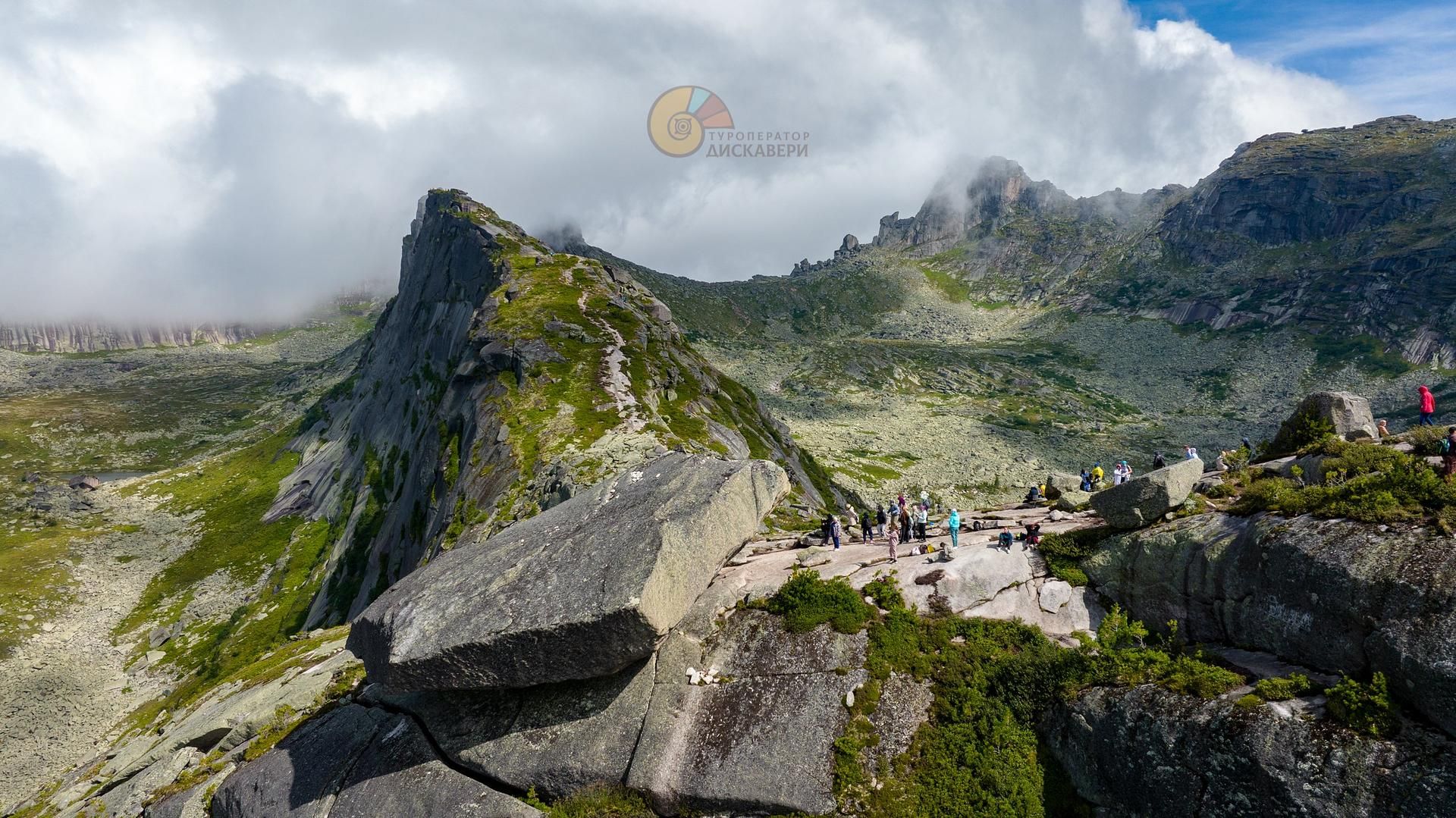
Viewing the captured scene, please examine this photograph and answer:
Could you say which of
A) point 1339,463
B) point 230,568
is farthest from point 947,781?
point 230,568

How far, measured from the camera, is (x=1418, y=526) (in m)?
14.1

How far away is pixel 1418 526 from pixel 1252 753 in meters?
6.64

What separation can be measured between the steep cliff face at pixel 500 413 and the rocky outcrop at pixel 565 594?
56.0 feet

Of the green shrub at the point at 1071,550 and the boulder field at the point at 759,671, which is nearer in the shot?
the boulder field at the point at 759,671

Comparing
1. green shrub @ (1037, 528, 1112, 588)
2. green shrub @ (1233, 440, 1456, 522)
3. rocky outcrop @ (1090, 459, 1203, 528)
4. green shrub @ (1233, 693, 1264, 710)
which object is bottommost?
green shrub @ (1233, 693, 1264, 710)

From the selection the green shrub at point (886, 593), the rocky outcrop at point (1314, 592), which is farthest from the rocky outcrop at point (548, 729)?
the rocky outcrop at point (1314, 592)

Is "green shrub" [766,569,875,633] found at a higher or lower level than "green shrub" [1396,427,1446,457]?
lower

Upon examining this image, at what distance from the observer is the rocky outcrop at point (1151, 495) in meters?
21.1

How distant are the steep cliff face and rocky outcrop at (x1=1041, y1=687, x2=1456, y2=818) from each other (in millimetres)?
30429

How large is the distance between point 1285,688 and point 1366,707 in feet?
4.45

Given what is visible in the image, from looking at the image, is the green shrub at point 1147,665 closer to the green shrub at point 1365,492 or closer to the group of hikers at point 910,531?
the group of hikers at point 910,531

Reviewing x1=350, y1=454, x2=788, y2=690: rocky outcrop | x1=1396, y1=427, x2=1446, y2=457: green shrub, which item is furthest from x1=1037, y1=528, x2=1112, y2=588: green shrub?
x1=350, y1=454, x2=788, y2=690: rocky outcrop

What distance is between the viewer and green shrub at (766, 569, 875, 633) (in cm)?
2111

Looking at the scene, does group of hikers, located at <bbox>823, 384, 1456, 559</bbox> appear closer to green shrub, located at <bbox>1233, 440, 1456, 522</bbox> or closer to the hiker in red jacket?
the hiker in red jacket
